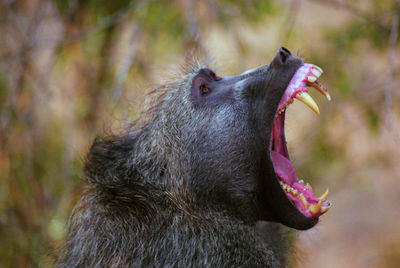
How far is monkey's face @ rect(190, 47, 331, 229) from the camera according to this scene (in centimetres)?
301

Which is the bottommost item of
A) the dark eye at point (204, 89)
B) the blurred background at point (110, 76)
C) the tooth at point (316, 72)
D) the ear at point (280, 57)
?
the blurred background at point (110, 76)

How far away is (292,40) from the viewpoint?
5730 millimetres

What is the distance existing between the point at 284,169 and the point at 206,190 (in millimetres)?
466

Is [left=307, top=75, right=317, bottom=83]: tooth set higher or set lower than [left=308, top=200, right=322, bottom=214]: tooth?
higher

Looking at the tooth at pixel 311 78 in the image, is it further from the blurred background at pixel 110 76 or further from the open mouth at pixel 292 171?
the blurred background at pixel 110 76

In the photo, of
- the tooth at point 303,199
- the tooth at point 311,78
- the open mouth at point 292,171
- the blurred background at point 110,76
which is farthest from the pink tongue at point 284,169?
the blurred background at point 110,76

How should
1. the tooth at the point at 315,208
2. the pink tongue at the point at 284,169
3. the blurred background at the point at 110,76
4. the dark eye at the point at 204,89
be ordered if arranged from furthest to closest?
the blurred background at the point at 110,76, the dark eye at the point at 204,89, the pink tongue at the point at 284,169, the tooth at the point at 315,208

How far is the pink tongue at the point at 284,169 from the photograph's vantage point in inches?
125

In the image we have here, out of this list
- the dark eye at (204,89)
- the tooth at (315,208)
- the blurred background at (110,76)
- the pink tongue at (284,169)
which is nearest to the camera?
the tooth at (315,208)

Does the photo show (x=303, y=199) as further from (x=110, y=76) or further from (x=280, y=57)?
(x=110, y=76)

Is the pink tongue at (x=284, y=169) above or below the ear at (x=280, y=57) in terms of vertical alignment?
below

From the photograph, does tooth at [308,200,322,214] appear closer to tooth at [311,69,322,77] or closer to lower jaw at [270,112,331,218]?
lower jaw at [270,112,331,218]

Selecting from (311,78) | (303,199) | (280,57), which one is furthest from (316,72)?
(303,199)


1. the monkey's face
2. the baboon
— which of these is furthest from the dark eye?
the monkey's face
